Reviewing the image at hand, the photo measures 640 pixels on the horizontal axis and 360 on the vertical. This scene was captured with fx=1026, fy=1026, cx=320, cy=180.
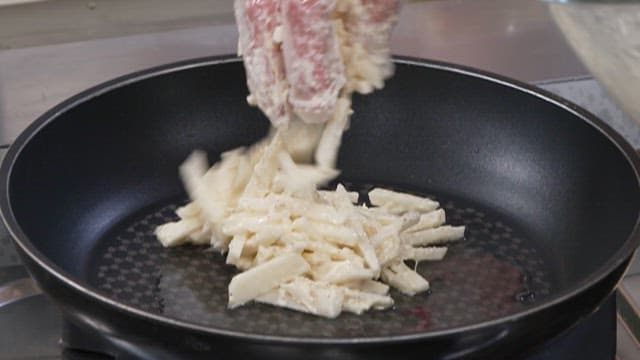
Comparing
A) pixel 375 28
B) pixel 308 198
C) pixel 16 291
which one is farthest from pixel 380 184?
pixel 16 291

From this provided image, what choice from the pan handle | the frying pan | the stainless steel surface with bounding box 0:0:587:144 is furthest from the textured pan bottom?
the stainless steel surface with bounding box 0:0:587:144

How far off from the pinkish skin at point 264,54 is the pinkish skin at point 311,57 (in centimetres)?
1

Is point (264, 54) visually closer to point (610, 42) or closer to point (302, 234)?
point (302, 234)

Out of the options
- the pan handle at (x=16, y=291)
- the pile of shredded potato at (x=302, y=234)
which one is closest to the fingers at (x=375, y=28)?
the pile of shredded potato at (x=302, y=234)

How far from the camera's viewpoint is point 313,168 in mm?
1068

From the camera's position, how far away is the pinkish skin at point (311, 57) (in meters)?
0.88

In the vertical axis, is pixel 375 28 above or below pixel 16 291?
above

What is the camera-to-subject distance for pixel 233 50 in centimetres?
151

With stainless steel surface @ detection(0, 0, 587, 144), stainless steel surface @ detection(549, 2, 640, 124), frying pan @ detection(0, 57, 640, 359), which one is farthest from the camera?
stainless steel surface @ detection(0, 0, 587, 144)

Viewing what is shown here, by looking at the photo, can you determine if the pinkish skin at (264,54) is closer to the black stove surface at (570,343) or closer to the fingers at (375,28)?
the fingers at (375,28)

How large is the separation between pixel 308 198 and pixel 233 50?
1.64 feet

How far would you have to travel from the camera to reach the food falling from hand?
0.92 metres

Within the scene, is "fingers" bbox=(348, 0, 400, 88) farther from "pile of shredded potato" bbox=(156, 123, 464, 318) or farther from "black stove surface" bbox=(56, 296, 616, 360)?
"black stove surface" bbox=(56, 296, 616, 360)

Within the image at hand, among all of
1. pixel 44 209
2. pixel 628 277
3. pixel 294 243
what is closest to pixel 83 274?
pixel 44 209
